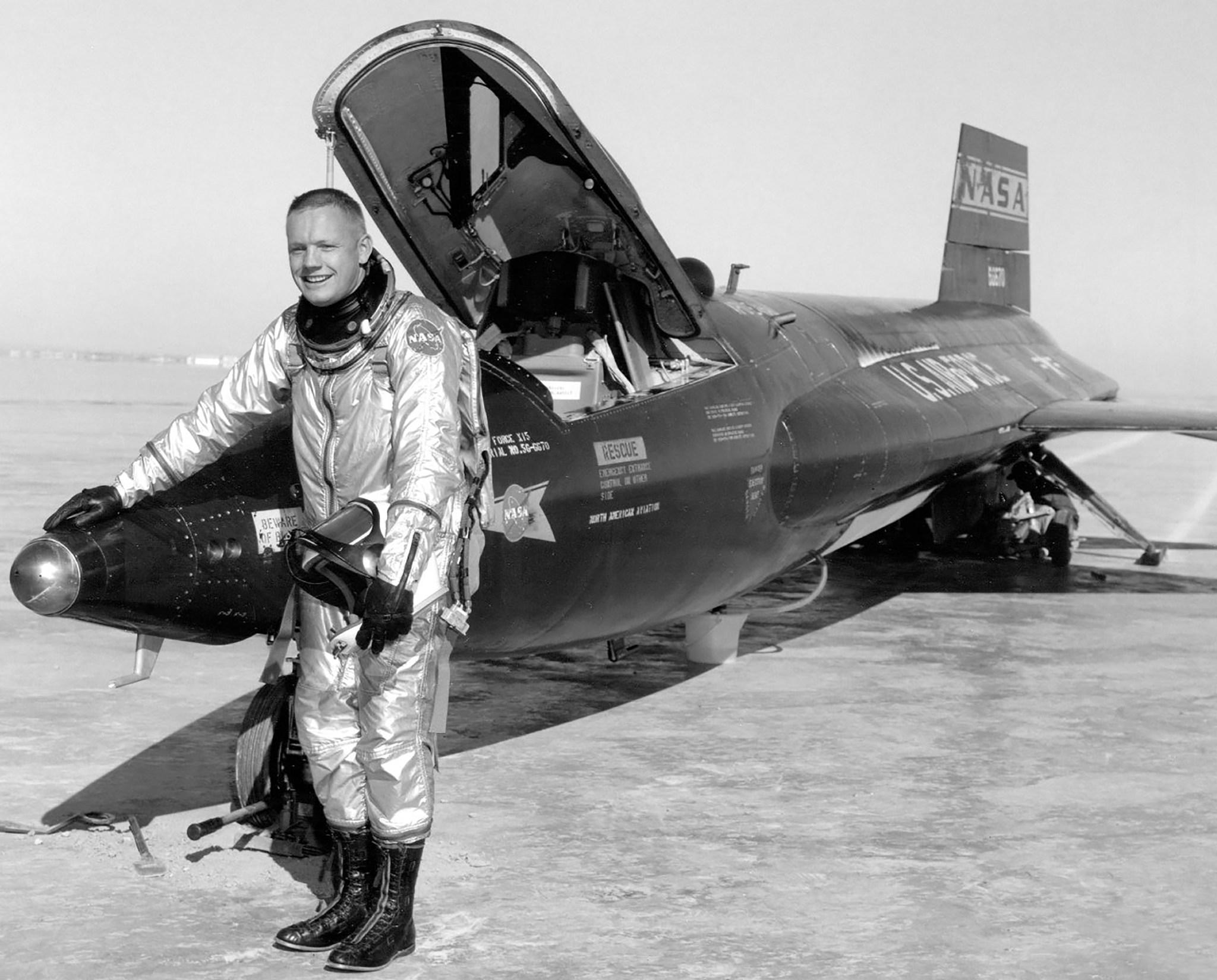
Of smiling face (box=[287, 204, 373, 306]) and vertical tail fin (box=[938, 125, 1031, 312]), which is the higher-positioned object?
vertical tail fin (box=[938, 125, 1031, 312])

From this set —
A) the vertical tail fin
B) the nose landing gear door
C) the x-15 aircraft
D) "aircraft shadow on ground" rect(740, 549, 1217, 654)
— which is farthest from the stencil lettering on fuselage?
the nose landing gear door

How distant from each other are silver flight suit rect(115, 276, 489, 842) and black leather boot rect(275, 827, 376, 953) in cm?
6

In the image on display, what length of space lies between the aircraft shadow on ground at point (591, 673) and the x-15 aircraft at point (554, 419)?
708 mm

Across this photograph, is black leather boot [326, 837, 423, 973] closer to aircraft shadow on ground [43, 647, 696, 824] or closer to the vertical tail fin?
aircraft shadow on ground [43, 647, 696, 824]

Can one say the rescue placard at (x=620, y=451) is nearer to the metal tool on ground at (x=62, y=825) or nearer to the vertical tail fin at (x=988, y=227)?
the metal tool on ground at (x=62, y=825)

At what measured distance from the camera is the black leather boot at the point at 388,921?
13.5ft

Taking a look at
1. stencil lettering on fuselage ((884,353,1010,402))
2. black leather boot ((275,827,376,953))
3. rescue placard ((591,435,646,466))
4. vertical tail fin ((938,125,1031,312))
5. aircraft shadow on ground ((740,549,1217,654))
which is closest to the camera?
black leather boot ((275,827,376,953))

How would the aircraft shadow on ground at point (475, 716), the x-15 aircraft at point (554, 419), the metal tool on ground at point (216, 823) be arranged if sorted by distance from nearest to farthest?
the x-15 aircraft at point (554, 419)
the metal tool on ground at point (216, 823)
the aircraft shadow on ground at point (475, 716)

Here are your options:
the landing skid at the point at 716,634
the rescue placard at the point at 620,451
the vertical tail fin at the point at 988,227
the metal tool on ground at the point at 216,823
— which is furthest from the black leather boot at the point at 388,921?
the vertical tail fin at the point at 988,227

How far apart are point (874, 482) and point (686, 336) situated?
2.00 meters

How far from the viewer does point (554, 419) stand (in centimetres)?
599

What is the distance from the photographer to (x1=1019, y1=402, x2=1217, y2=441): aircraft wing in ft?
38.4

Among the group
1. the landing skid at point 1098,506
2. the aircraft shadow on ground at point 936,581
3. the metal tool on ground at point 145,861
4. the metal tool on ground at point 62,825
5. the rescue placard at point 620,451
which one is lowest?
the metal tool on ground at point 145,861

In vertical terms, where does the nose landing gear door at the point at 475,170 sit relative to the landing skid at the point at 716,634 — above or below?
above
